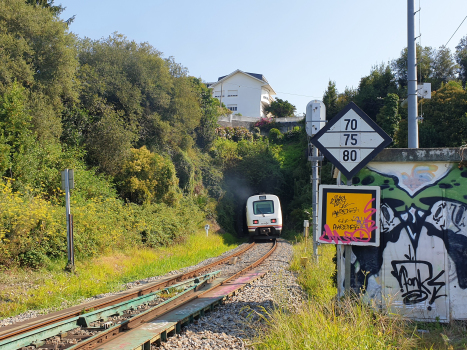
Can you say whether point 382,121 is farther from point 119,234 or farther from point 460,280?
point 460,280

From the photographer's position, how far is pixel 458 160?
5273 millimetres

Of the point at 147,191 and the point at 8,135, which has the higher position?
the point at 8,135

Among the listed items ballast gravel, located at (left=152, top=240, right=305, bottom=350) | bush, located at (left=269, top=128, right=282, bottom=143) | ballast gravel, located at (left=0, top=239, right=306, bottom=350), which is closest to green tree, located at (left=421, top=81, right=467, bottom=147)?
ballast gravel, located at (left=0, top=239, right=306, bottom=350)

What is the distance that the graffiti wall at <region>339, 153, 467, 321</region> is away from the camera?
17.0ft

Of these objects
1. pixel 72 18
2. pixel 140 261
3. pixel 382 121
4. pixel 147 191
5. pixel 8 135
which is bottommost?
pixel 140 261

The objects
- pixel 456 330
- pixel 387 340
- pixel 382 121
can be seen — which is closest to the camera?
pixel 387 340

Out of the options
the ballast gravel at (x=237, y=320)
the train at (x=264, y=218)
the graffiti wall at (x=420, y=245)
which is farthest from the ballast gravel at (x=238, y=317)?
the train at (x=264, y=218)

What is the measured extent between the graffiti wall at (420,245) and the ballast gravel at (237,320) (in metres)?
1.33

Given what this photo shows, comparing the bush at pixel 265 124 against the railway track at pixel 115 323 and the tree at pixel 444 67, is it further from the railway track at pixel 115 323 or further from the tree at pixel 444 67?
the railway track at pixel 115 323

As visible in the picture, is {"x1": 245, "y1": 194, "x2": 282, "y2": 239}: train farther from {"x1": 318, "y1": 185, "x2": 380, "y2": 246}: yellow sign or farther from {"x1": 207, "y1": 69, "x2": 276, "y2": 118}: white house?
{"x1": 207, "y1": 69, "x2": 276, "y2": 118}: white house

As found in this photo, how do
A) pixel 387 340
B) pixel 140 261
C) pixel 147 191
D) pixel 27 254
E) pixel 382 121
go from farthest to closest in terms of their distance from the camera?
pixel 382 121 → pixel 147 191 → pixel 140 261 → pixel 27 254 → pixel 387 340

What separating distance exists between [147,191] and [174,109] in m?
7.95

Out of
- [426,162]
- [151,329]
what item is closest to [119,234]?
[151,329]

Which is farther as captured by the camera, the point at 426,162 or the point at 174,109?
the point at 174,109
